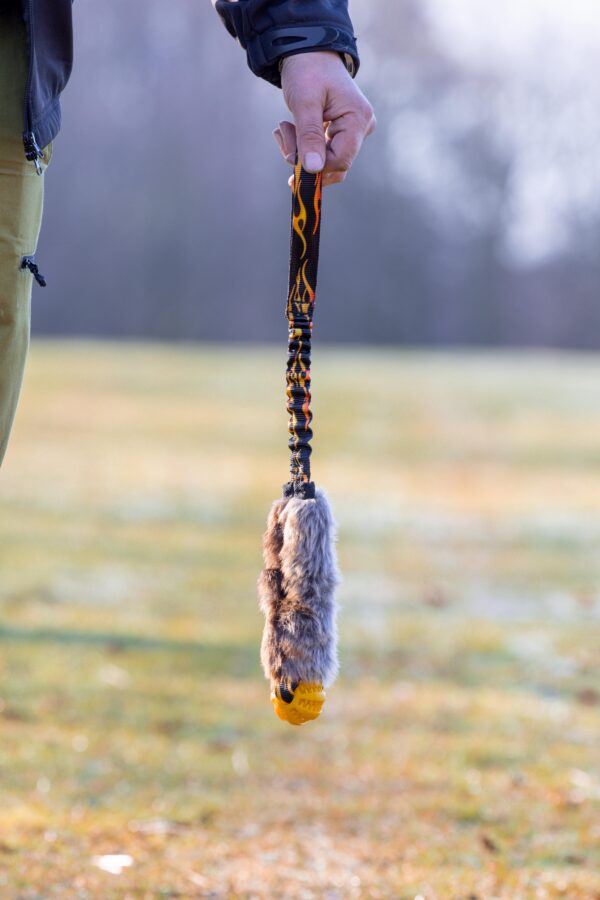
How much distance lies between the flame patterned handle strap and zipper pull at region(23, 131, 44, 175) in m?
0.38

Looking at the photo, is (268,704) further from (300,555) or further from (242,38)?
(242,38)

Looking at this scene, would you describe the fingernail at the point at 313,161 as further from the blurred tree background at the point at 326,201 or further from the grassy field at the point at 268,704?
the blurred tree background at the point at 326,201

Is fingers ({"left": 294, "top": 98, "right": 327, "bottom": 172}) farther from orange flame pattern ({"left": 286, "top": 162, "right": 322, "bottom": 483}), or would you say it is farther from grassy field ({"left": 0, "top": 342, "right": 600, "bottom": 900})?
grassy field ({"left": 0, "top": 342, "right": 600, "bottom": 900})

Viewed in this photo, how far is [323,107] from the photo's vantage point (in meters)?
1.78

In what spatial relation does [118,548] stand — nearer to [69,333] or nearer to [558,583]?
[558,583]

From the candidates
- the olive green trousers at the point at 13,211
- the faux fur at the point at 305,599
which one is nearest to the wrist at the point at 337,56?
the olive green trousers at the point at 13,211

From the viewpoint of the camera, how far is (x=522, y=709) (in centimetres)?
397

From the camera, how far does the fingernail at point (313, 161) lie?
1.77 m

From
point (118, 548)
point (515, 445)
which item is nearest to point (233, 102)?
point (515, 445)

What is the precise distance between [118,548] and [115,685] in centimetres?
283

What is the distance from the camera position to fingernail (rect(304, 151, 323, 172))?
1.77 meters

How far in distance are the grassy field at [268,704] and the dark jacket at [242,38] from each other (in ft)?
4.98

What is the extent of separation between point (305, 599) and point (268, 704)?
7.56 ft

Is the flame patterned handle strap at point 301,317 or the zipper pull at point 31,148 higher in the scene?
the zipper pull at point 31,148
